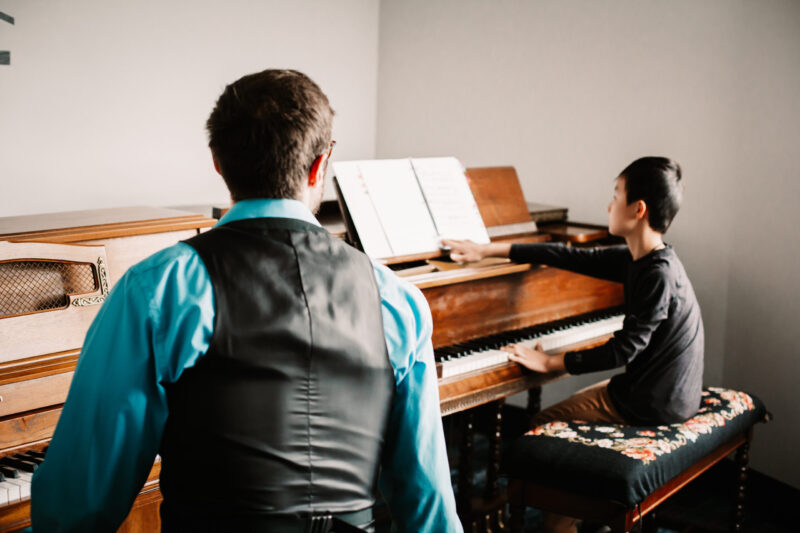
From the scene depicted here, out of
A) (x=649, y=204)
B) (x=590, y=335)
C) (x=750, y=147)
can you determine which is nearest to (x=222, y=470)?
(x=649, y=204)

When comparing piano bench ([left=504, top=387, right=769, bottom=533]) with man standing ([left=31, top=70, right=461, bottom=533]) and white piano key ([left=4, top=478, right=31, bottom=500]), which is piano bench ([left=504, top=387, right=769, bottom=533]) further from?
white piano key ([left=4, top=478, right=31, bottom=500])

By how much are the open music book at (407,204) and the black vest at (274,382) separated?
1262mm

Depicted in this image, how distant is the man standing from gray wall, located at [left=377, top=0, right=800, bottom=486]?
2509mm

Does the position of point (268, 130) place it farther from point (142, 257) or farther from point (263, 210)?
point (142, 257)

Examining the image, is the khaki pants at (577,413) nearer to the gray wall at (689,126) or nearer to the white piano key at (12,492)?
the gray wall at (689,126)

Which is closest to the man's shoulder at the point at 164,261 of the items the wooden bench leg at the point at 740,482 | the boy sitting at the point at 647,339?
the boy sitting at the point at 647,339

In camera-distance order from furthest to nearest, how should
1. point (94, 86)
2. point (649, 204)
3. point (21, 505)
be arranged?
1. point (94, 86)
2. point (649, 204)
3. point (21, 505)

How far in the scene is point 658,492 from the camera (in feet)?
7.09

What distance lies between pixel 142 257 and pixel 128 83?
80.1 inches

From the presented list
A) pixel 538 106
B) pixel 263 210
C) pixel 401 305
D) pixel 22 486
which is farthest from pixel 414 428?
pixel 538 106

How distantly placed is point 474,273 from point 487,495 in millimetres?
990

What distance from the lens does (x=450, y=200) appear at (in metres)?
2.72

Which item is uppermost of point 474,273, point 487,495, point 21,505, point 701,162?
point 701,162

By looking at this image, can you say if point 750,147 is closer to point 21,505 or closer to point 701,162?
point 701,162
